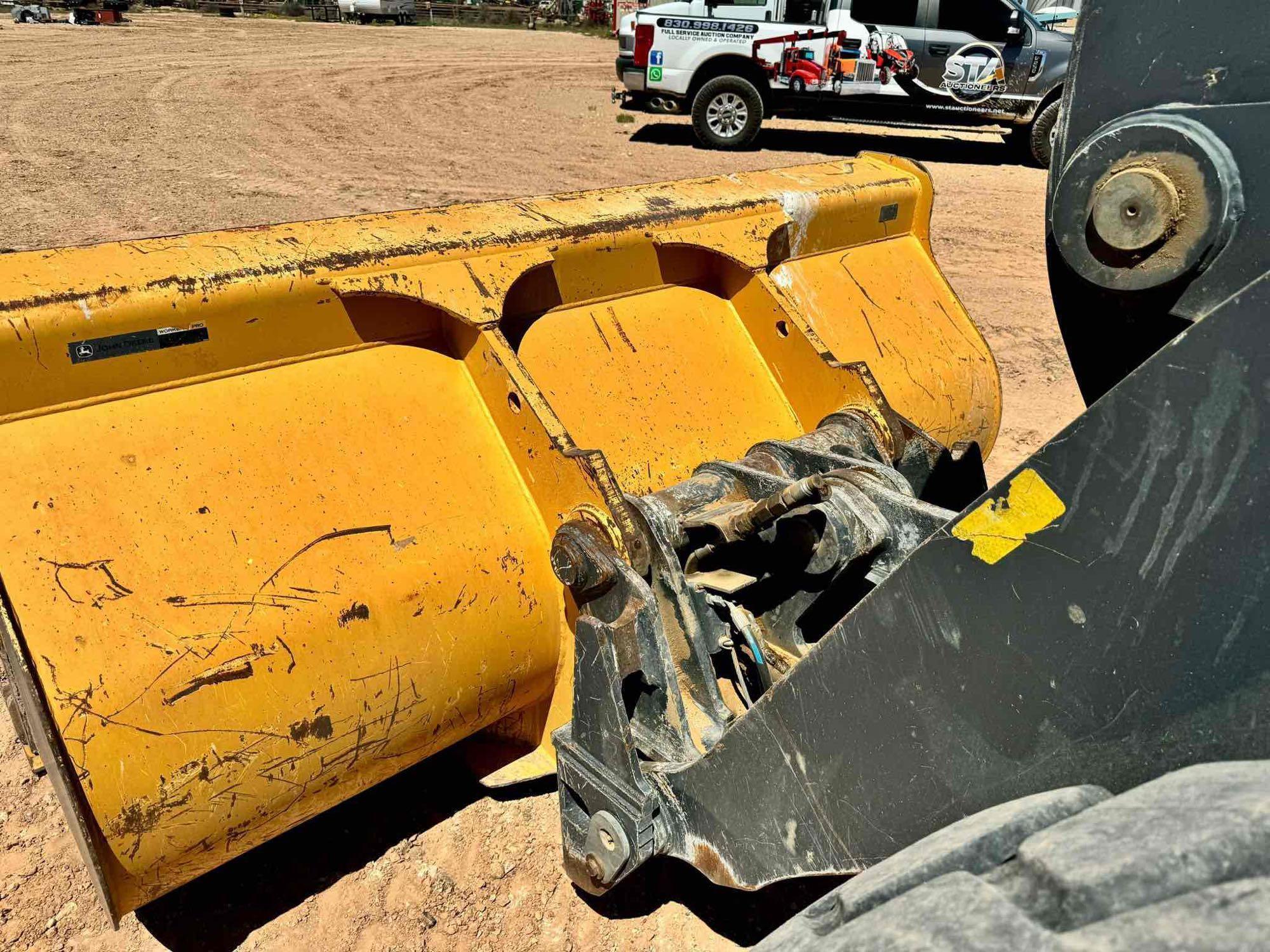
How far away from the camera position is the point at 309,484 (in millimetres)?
2002

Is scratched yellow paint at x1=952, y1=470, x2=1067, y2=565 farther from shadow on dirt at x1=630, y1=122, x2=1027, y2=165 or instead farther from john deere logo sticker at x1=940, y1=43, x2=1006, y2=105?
shadow on dirt at x1=630, y1=122, x2=1027, y2=165

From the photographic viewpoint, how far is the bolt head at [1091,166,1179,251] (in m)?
1.15

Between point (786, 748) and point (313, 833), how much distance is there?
150cm

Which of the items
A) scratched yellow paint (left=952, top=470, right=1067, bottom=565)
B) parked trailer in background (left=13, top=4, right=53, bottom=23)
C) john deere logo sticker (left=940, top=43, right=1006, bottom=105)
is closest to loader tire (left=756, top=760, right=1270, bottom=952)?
scratched yellow paint (left=952, top=470, right=1067, bottom=565)

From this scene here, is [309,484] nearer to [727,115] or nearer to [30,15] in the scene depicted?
[727,115]

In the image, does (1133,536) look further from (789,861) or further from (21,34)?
(21,34)

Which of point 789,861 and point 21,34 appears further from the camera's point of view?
point 21,34

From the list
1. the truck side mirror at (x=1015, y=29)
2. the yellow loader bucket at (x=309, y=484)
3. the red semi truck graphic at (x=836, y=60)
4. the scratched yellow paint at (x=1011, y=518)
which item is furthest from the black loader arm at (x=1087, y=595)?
the truck side mirror at (x=1015, y=29)

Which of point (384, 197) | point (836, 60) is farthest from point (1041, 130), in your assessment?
point (384, 197)

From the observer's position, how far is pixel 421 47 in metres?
22.6

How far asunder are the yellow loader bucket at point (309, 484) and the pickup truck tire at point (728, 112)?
30.1 feet

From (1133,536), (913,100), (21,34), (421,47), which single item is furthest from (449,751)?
(21,34)

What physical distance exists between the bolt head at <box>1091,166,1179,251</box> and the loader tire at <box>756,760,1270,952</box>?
0.63 m

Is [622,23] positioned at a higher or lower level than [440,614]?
higher
